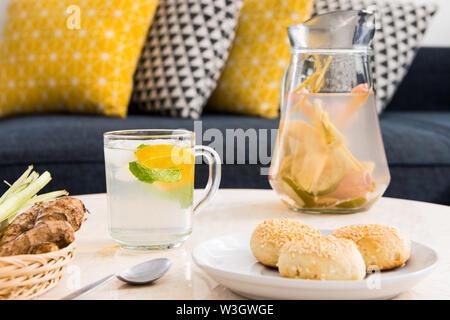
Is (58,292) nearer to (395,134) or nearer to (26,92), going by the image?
(395,134)

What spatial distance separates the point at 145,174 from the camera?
2.15ft

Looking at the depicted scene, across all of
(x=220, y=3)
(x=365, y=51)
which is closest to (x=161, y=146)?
(x=365, y=51)

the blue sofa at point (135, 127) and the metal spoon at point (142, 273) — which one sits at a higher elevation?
the metal spoon at point (142, 273)

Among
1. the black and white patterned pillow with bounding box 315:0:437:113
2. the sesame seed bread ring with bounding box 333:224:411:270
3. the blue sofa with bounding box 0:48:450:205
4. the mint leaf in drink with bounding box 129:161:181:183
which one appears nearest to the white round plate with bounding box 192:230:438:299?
the sesame seed bread ring with bounding box 333:224:411:270

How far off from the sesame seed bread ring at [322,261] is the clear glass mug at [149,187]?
7.7 inches

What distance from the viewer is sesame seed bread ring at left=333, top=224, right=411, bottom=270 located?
1.82 feet

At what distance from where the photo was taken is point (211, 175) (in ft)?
2.54

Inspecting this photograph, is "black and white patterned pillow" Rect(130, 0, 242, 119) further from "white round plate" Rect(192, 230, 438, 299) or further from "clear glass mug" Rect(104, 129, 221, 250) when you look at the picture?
"white round plate" Rect(192, 230, 438, 299)

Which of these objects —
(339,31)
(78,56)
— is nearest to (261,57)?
(78,56)

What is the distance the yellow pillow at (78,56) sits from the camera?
2.08 m

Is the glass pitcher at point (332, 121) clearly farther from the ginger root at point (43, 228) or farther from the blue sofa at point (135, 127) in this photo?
the blue sofa at point (135, 127)

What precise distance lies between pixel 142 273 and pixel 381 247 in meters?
0.25

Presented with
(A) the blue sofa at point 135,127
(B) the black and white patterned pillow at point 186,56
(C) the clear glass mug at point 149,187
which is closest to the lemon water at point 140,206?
(C) the clear glass mug at point 149,187

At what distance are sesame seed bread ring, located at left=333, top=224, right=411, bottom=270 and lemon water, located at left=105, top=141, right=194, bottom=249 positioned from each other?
0.68 ft
